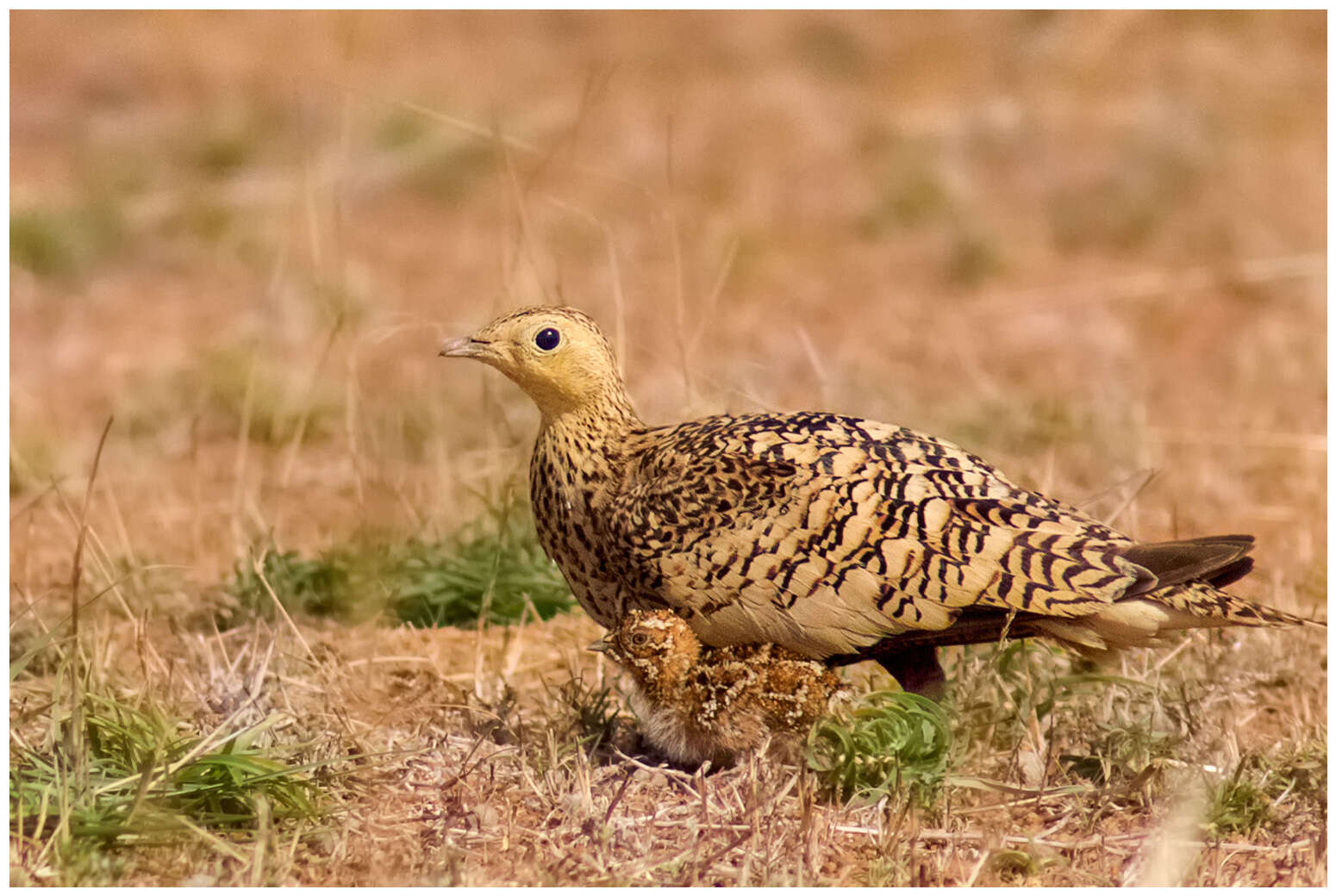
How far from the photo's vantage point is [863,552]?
153 inches

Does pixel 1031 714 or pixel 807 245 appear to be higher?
pixel 807 245

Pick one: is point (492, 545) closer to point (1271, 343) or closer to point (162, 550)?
point (162, 550)

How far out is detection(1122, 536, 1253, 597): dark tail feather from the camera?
3.87 m

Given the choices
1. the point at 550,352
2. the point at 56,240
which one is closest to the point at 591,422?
the point at 550,352

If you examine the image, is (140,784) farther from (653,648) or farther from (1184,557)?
(1184,557)

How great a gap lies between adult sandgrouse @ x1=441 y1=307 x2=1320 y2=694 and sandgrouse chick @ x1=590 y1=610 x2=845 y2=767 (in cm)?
5

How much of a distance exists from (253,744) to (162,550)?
2.05 m

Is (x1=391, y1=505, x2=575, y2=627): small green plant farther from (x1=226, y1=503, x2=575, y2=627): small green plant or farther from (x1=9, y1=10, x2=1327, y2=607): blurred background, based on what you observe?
(x1=9, y1=10, x2=1327, y2=607): blurred background

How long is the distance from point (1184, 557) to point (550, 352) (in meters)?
1.61

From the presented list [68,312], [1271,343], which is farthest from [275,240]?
[1271,343]

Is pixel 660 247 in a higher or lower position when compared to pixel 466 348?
lower

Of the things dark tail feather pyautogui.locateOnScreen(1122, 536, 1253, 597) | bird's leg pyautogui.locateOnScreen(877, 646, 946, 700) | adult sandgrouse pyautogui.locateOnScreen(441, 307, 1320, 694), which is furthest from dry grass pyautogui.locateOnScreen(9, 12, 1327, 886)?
dark tail feather pyautogui.locateOnScreen(1122, 536, 1253, 597)

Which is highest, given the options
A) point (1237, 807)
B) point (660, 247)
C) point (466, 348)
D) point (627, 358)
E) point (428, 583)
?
point (466, 348)

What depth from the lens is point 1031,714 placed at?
14.2 ft
